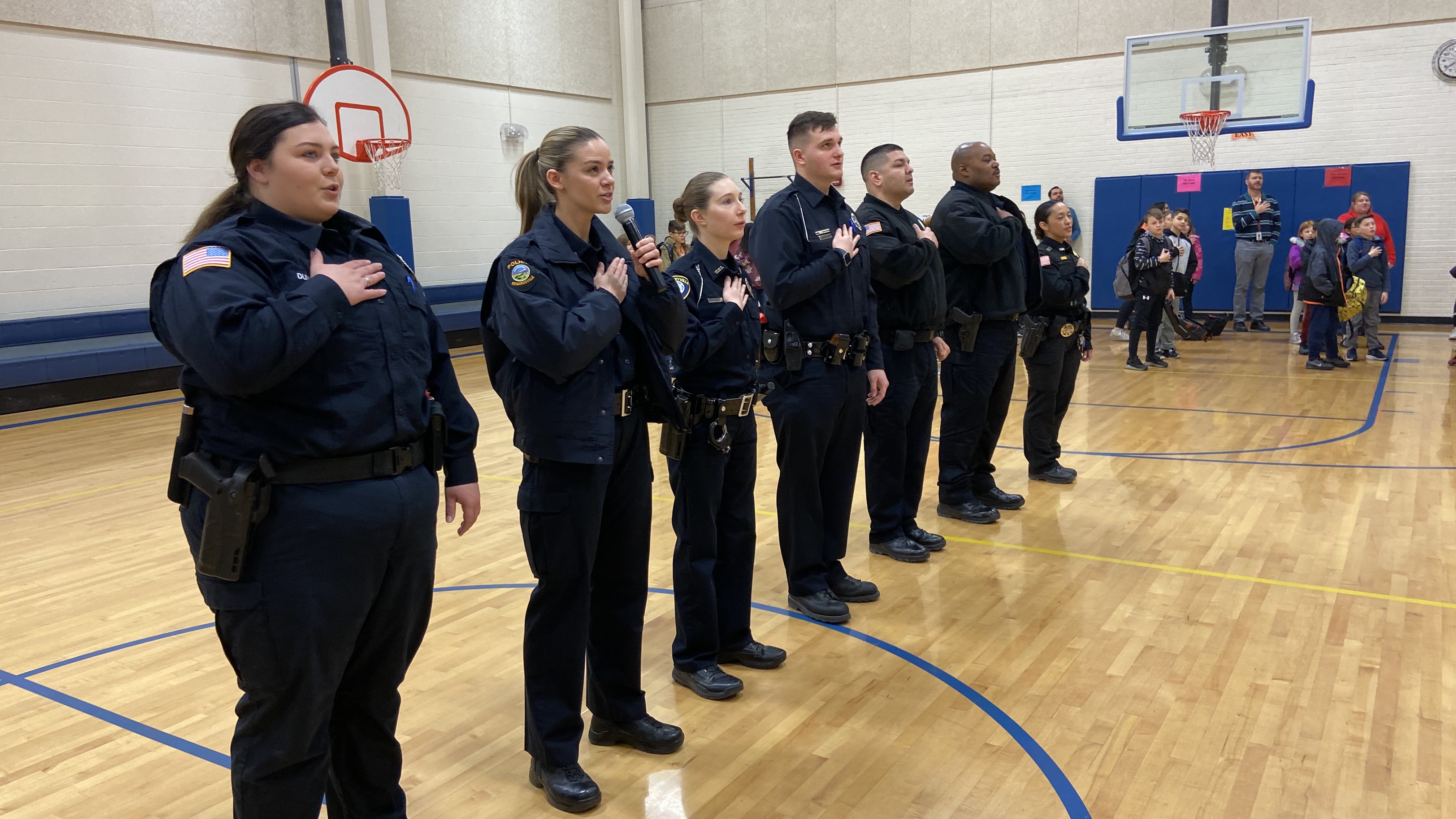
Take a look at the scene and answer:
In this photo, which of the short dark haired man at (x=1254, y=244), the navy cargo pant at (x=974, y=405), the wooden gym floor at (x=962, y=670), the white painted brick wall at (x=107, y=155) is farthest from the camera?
the short dark haired man at (x=1254, y=244)

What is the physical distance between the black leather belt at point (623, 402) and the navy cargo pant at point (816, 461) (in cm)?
113

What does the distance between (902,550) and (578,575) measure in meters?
2.44

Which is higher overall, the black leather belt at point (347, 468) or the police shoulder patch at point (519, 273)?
the police shoulder patch at point (519, 273)

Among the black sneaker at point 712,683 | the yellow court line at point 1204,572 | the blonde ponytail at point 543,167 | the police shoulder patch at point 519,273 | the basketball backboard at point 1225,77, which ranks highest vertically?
the basketball backboard at point 1225,77

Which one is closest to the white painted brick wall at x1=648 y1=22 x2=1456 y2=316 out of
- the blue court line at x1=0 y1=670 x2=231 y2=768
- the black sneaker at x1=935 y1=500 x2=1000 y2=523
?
the black sneaker at x1=935 y1=500 x2=1000 y2=523

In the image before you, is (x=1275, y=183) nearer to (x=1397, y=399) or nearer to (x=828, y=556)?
(x=1397, y=399)

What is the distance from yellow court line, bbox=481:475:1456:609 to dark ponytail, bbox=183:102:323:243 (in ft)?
8.92

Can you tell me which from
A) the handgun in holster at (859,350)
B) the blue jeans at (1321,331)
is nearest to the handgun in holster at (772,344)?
the handgun in holster at (859,350)

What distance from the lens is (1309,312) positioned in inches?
422

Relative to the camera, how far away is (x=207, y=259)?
6.23 ft

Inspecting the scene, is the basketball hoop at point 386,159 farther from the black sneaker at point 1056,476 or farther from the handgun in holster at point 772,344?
the handgun in holster at point 772,344

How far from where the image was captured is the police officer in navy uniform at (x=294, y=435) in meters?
1.88

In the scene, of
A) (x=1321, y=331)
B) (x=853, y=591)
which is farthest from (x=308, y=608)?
(x=1321, y=331)

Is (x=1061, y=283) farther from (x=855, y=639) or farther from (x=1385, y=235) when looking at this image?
(x=1385, y=235)
